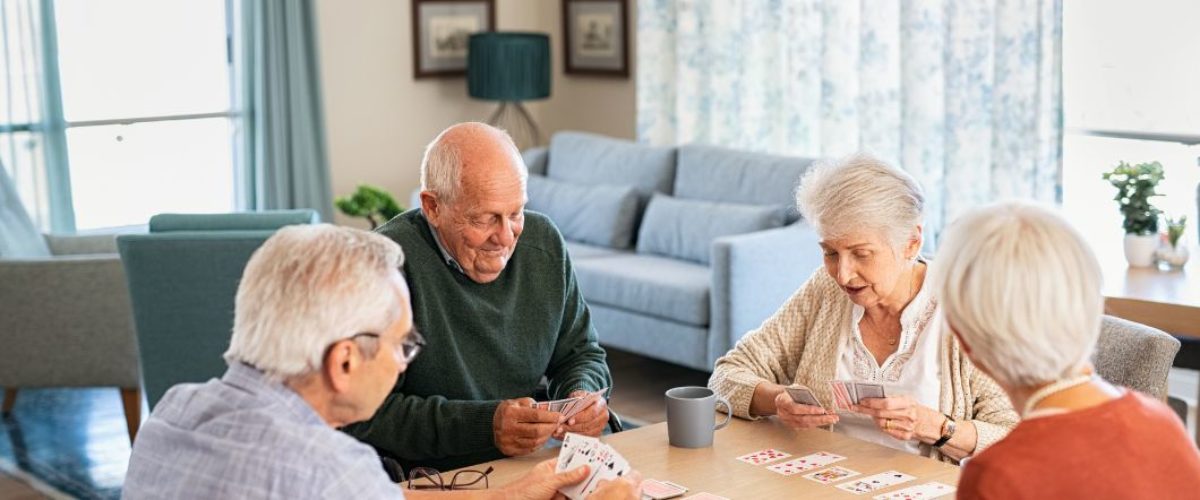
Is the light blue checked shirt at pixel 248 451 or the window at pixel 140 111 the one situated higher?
the window at pixel 140 111

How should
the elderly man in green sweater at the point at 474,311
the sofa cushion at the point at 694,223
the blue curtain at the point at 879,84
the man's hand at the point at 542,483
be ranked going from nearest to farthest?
the man's hand at the point at 542,483 < the elderly man in green sweater at the point at 474,311 < the blue curtain at the point at 879,84 < the sofa cushion at the point at 694,223

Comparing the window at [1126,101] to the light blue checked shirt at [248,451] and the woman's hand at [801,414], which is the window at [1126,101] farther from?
the light blue checked shirt at [248,451]

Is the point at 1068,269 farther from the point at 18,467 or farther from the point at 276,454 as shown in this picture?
the point at 18,467

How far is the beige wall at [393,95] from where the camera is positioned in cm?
726

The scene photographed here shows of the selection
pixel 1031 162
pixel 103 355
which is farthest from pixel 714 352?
pixel 103 355

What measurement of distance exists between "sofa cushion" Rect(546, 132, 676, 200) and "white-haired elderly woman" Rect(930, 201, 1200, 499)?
184 inches

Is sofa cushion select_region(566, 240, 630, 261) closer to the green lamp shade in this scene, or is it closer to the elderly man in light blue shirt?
the green lamp shade

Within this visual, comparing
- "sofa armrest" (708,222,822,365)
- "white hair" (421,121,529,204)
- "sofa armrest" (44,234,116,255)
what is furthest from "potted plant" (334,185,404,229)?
"white hair" (421,121,529,204)

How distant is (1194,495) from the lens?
1.73 m

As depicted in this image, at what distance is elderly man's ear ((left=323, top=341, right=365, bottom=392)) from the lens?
1.74 metres

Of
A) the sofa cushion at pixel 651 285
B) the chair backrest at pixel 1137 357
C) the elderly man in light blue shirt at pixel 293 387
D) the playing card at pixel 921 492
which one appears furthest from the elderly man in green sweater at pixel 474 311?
the sofa cushion at pixel 651 285

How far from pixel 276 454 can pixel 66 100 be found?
17.5ft

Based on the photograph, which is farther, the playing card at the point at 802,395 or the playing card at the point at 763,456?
the playing card at the point at 802,395

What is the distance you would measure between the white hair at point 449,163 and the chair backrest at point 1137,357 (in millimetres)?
1150
